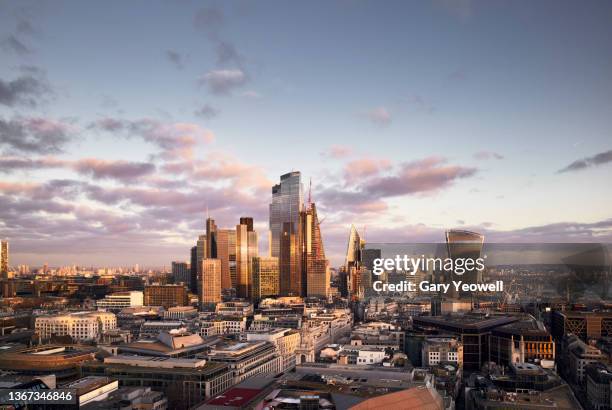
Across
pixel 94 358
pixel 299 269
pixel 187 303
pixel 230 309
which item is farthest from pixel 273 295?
pixel 94 358

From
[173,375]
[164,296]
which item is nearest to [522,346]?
[173,375]

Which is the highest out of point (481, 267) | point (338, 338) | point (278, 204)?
point (278, 204)

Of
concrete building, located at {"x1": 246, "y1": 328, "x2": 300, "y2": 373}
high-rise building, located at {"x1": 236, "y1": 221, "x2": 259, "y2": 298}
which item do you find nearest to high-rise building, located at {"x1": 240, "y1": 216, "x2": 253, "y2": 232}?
high-rise building, located at {"x1": 236, "y1": 221, "x2": 259, "y2": 298}

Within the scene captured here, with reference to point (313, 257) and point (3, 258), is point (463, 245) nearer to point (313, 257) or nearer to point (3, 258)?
point (313, 257)

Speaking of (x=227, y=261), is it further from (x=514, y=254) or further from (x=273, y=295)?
(x=514, y=254)

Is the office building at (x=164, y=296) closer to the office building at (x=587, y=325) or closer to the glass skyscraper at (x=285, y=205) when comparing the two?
the glass skyscraper at (x=285, y=205)

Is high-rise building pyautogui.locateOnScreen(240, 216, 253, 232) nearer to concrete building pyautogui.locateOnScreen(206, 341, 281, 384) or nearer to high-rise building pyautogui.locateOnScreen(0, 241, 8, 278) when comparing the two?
high-rise building pyautogui.locateOnScreen(0, 241, 8, 278)
